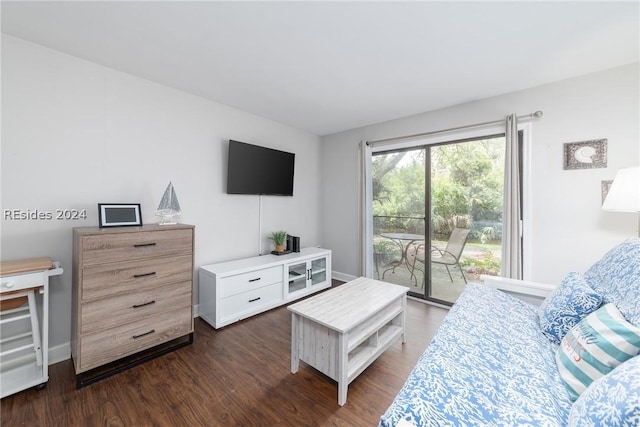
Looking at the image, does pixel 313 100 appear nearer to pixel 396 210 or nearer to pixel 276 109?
pixel 276 109

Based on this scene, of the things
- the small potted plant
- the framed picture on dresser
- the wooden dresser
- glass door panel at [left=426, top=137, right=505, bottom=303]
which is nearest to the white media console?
the small potted plant

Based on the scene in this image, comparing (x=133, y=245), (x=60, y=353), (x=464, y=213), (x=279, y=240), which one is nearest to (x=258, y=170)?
(x=279, y=240)

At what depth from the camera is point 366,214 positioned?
143 inches

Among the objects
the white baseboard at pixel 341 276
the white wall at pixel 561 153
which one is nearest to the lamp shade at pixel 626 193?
the white wall at pixel 561 153

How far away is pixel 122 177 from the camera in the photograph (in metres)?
2.24

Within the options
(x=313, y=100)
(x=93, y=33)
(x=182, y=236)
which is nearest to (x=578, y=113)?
(x=313, y=100)

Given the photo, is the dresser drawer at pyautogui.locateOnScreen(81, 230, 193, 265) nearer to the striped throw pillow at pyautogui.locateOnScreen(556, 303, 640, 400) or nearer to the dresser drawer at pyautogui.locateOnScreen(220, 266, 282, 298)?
the dresser drawer at pyautogui.locateOnScreen(220, 266, 282, 298)

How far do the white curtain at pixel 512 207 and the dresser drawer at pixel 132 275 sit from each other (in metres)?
3.05

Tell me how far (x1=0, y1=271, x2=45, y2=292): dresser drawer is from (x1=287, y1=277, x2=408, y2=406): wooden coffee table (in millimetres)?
1632

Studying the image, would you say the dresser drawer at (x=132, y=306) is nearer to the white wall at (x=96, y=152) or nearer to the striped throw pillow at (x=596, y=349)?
the white wall at (x=96, y=152)

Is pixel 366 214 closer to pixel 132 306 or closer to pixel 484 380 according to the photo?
pixel 484 380

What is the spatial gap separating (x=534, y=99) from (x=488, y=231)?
1.40 m

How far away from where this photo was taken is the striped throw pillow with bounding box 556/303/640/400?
0.95 m

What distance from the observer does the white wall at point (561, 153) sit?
2078 millimetres
